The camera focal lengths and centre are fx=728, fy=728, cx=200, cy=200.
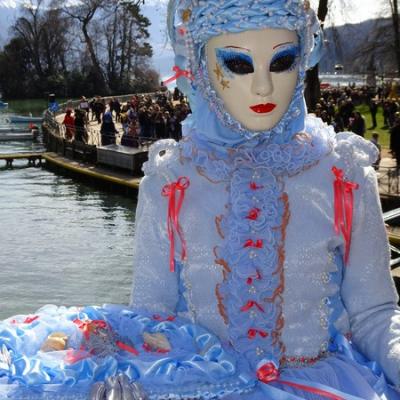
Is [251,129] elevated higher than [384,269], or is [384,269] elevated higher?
[251,129]

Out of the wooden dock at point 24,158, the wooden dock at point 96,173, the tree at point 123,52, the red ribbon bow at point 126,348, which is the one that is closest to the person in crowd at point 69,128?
the wooden dock at point 96,173

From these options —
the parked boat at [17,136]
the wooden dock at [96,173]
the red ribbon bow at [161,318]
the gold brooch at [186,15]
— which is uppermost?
the gold brooch at [186,15]

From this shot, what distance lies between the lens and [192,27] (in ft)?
6.20

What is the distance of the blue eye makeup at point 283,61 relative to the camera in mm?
1819

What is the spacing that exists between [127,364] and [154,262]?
362 mm

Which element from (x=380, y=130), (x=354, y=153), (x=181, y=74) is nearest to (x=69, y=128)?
(x=380, y=130)

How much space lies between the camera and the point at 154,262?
1940 millimetres

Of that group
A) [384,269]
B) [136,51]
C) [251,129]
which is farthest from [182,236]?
[136,51]

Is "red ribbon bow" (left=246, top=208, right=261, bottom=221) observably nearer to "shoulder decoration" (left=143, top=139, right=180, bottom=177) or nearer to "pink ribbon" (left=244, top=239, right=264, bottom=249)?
"pink ribbon" (left=244, top=239, right=264, bottom=249)

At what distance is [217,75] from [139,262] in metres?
0.54

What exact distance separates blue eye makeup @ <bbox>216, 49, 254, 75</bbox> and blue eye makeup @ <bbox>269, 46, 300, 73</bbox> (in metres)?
0.06

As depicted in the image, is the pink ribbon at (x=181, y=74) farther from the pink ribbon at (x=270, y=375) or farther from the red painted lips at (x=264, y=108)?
the pink ribbon at (x=270, y=375)

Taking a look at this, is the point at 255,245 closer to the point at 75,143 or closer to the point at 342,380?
the point at 342,380

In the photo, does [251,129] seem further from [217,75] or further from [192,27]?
[192,27]
